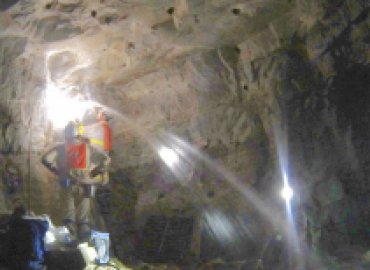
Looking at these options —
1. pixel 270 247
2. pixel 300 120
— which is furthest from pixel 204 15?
pixel 270 247

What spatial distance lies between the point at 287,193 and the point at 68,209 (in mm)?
3437

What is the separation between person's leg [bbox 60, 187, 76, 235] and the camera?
5742 millimetres

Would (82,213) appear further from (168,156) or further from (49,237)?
(168,156)

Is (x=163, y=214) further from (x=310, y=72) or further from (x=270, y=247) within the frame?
(x=310, y=72)

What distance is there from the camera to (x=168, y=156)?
296 inches

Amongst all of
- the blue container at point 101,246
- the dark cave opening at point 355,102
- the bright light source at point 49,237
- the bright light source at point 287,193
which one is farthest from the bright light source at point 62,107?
the dark cave opening at point 355,102

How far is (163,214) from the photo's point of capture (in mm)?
7316

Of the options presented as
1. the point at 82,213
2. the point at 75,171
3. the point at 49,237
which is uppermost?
the point at 75,171

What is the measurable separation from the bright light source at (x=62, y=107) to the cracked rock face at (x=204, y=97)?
0.35ft

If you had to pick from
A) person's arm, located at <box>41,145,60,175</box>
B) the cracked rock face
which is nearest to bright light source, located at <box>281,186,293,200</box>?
the cracked rock face

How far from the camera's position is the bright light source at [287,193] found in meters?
5.84

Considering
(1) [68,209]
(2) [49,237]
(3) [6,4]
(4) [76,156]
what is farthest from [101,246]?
(3) [6,4]

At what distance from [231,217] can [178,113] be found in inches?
89.3

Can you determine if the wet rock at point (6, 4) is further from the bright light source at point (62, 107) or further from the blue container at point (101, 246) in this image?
the blue container at point (101, 246)
